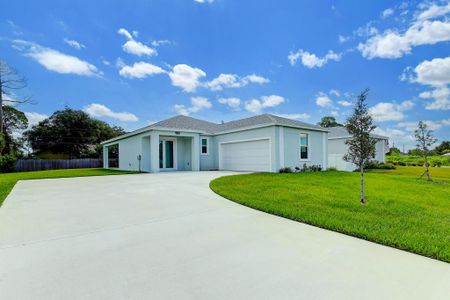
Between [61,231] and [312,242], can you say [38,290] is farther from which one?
[312,242]

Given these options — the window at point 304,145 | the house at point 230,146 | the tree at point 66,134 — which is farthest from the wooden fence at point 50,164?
the window at point 304,145

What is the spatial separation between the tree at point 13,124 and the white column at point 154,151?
26932 mm

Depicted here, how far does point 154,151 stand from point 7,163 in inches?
700

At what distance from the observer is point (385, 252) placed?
Answer: 291 cm

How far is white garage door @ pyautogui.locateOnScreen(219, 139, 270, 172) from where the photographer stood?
13.8 metres

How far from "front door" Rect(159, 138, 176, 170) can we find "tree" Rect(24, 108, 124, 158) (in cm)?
2370

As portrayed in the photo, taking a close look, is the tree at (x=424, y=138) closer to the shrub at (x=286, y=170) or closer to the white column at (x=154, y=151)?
the shrub at (x=286, y=170)

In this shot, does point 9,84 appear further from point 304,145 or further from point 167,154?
point 304,145

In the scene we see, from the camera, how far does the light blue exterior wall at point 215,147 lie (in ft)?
43.4

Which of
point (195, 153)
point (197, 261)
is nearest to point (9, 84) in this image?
point (195, 153)

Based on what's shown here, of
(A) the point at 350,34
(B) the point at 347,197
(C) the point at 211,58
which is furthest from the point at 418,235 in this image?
(C) the point at 211,58

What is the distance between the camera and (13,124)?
30688mm

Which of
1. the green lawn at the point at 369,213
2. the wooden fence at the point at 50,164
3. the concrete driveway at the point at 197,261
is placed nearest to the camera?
the concrete driveway at the point at 197,261

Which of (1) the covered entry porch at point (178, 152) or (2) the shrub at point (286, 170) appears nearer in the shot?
(2) the shrub at point (286, 170)
